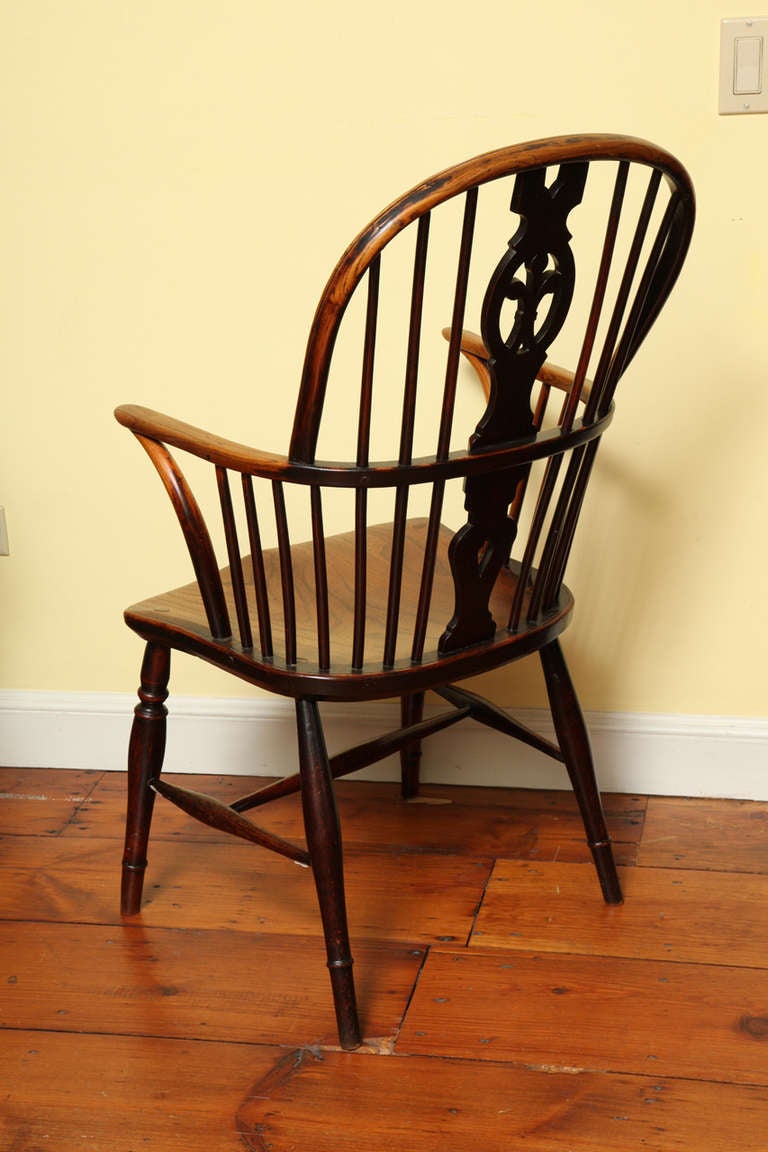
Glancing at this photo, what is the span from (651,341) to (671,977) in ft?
3.06

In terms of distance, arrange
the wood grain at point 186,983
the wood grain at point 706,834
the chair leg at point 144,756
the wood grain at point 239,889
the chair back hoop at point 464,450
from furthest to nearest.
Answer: the wood grain at point 706,834, the wood grain at point 239,889, the chair leg at point 144,756, the wood grain at point 186,983, the chair back hoop at point 464,450

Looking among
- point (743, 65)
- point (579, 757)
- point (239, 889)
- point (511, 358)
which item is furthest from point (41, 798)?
point (743, 65)

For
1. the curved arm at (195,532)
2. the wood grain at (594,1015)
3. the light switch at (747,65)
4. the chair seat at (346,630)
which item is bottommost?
the wood grain at (594,1015)

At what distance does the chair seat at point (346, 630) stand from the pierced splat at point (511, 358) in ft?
0.16

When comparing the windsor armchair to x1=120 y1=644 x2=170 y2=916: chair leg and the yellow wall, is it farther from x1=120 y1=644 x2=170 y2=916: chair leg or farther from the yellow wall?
the yellow wall

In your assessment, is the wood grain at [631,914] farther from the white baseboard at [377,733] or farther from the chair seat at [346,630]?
the chair seat at [346,630]

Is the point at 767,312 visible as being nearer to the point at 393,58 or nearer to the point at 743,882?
the point at 393,58

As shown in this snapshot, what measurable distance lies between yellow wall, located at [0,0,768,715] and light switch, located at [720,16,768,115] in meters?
0.02

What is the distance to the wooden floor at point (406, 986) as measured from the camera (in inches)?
52.6

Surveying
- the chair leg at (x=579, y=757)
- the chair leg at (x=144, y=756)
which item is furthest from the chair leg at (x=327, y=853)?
the chair leg at (x=579, y=757)

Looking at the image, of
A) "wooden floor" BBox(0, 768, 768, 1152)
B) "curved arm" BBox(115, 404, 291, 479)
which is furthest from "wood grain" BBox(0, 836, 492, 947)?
"curved arm" BBox(115, 404, 291, 479)

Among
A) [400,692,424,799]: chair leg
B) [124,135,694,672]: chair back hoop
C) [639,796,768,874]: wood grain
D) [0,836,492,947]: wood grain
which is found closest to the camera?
[124,135,694,672]: chair back hoop

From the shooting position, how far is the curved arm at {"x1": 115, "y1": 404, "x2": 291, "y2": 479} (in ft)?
4.29

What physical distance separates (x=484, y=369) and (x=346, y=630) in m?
0.52
